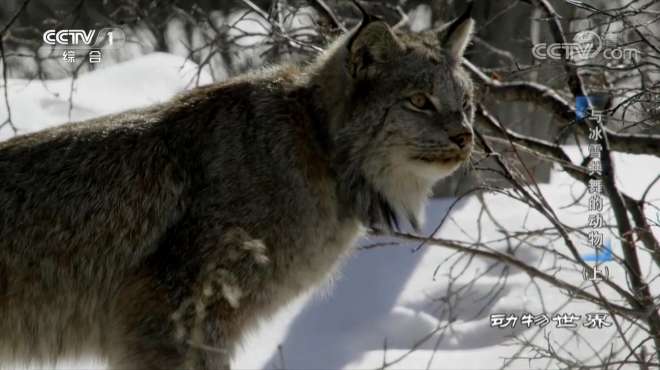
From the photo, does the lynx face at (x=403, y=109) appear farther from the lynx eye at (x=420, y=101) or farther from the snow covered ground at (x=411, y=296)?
the snow covered ground at (x=411, y=296)

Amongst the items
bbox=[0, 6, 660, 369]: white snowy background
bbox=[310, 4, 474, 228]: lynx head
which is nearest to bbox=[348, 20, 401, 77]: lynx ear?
bbox=[310, 4, 474, 228]: lynx head

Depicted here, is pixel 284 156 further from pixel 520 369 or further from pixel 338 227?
pixel 520 369

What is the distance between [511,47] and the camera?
8.41 m

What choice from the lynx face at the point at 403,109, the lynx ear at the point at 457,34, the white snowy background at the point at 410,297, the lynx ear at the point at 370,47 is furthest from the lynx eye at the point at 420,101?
the white snowy background at the point at 410,297

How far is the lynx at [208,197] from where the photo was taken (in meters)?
4.27

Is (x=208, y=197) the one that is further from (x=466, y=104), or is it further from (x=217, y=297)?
(x=466, y=104)

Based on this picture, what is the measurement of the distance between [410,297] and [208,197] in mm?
2726

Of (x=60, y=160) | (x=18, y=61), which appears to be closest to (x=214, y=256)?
(x=60, y=160)

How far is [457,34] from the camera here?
4.74 meters

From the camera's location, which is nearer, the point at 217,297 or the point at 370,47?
the point at 217,297

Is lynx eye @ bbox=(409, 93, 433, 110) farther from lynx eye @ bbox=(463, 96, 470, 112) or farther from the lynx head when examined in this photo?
lynx eye @ bbox=(463, 96, 470, 112)

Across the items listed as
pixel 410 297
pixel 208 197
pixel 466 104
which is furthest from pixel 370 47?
pixel 410 297

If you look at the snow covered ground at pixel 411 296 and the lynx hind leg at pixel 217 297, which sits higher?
the snow covered ground at pixel 411 296

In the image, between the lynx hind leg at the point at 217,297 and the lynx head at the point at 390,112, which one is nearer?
the lynx hind leg at the point at 217,297
